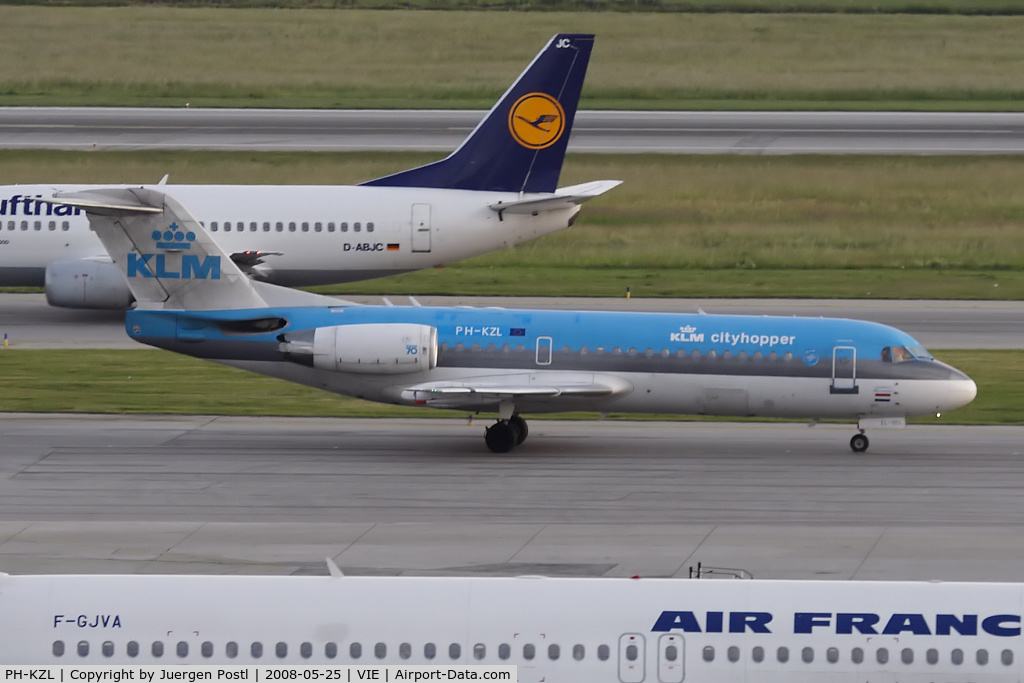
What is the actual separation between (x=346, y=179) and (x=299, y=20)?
2332 inches

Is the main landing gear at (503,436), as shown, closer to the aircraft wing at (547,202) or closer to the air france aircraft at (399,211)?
the aircraft wing at (547,202)

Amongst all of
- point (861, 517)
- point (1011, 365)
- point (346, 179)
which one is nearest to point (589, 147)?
point (346, 179)

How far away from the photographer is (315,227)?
165 ft

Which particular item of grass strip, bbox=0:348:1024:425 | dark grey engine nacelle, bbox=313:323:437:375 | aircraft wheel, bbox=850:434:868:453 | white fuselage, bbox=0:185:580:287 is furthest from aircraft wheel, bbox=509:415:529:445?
white fuselage, bbox=0:185:580:287

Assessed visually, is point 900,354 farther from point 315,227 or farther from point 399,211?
point 315,227

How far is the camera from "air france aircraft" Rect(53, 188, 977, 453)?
108ft

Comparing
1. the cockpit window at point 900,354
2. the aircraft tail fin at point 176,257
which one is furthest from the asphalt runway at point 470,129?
the cockpit window at point 900,354

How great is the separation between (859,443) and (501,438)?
26.5 feet

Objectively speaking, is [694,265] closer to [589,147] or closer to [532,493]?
[589,147]

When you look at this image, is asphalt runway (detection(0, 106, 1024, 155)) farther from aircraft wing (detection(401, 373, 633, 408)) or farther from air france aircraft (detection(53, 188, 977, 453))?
aircraft wing (detection(401, 373, 633, 408))

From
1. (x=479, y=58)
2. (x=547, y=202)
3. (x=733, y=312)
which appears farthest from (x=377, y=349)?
(x=479, y=58)

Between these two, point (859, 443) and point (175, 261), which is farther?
point (175, 261)

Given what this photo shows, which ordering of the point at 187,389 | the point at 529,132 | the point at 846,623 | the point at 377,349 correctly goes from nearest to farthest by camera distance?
1. the point at 846,623
2. the point at 377,349
3. the point at 187,389
4. the point at 529,132

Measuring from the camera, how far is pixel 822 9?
5733 inches
